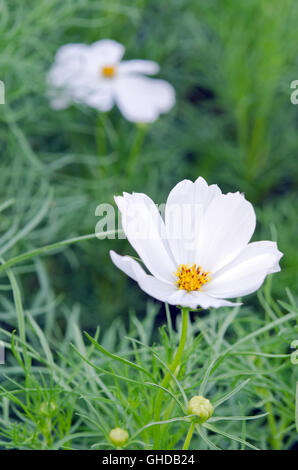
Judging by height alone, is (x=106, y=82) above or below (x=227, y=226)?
above

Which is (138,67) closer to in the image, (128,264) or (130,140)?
(130,140)

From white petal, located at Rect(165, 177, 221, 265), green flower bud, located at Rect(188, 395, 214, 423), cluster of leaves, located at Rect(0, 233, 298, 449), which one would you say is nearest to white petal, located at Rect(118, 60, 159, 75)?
cluster of leaves, located at Rect(0, 233, 298, 449)

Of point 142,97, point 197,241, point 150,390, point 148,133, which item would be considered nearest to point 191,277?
point 197,241

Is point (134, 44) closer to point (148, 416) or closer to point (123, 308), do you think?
point (123, 308)

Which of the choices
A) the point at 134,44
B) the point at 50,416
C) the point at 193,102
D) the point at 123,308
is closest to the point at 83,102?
the point at 134,44

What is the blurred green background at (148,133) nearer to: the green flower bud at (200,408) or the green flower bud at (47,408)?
the green flower bud at (47,408)

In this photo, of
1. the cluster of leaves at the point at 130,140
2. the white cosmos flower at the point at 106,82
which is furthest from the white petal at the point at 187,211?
the white cosmos flower at the point at 106,82
